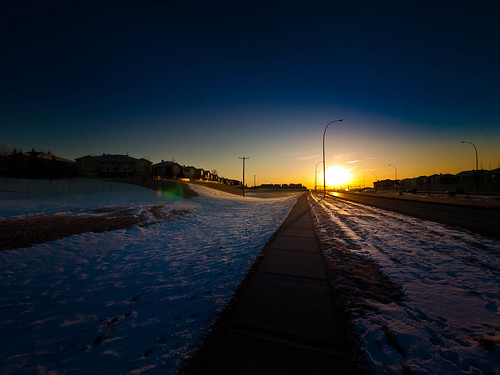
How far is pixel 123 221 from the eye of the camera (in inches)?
490

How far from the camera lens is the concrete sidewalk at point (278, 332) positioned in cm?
217

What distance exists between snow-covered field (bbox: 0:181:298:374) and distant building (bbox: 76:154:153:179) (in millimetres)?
56516

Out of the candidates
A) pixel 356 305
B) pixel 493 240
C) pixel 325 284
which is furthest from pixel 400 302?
pixel 493 240

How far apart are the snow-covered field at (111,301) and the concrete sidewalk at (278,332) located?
0.32 metres

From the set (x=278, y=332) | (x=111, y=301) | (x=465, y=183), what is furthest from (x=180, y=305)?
(x=465, y=183)

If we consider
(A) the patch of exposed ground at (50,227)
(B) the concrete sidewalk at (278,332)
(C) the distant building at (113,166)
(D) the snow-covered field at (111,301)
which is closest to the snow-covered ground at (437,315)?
(B) the concrete sidewalk at (278,332)

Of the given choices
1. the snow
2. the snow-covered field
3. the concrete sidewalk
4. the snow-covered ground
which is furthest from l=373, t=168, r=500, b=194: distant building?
the snow-covered field

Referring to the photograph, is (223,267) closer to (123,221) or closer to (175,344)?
(175,344)

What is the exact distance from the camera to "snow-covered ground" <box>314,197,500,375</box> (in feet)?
7.43

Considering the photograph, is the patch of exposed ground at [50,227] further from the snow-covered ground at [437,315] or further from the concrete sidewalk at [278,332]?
the snow-covered ground at [437,315]

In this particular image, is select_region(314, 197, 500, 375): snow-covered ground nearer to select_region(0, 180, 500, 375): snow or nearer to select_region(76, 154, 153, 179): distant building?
select_region(0, 180, 500, 375): snow

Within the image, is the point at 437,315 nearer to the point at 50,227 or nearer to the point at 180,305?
the point at 180,305

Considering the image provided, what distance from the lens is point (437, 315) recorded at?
3.16m

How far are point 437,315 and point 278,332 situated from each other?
8.55ft
